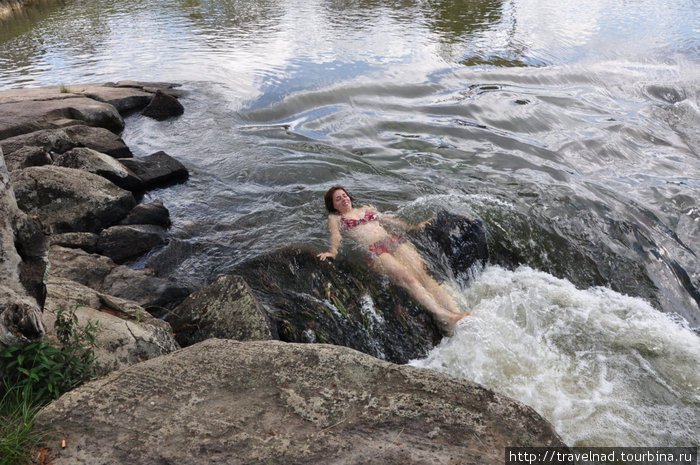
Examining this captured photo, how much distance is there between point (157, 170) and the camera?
28.6 ft

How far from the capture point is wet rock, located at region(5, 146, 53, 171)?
293 inches

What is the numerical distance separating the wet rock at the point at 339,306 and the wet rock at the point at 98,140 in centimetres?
505

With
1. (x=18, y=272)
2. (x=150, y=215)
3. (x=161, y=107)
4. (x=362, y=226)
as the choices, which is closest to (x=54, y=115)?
(x=161, y=107)

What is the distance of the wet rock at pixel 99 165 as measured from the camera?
301 inches

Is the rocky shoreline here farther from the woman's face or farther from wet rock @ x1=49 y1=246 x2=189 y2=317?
the woman's face

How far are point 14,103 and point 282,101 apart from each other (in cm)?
609

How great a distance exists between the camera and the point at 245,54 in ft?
57.6

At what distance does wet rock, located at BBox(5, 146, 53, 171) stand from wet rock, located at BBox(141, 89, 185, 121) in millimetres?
4911

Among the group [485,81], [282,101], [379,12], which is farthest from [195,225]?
[379,12]

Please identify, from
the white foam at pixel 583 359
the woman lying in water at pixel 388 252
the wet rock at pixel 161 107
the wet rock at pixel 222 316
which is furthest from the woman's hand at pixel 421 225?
the wet rock at pixel 161 107

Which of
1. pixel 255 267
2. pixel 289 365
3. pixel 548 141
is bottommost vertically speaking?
pixel 548 141

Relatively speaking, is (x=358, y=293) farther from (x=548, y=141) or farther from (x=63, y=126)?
(x=63, y=126)

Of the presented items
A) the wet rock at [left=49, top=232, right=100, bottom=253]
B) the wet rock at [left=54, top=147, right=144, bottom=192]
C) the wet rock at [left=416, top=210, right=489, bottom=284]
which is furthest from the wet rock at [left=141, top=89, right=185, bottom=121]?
the wet rock at [left=416, top=210, right=489, bottom=284]

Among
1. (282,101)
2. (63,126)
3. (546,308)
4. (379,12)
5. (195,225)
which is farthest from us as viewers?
(379,12)
